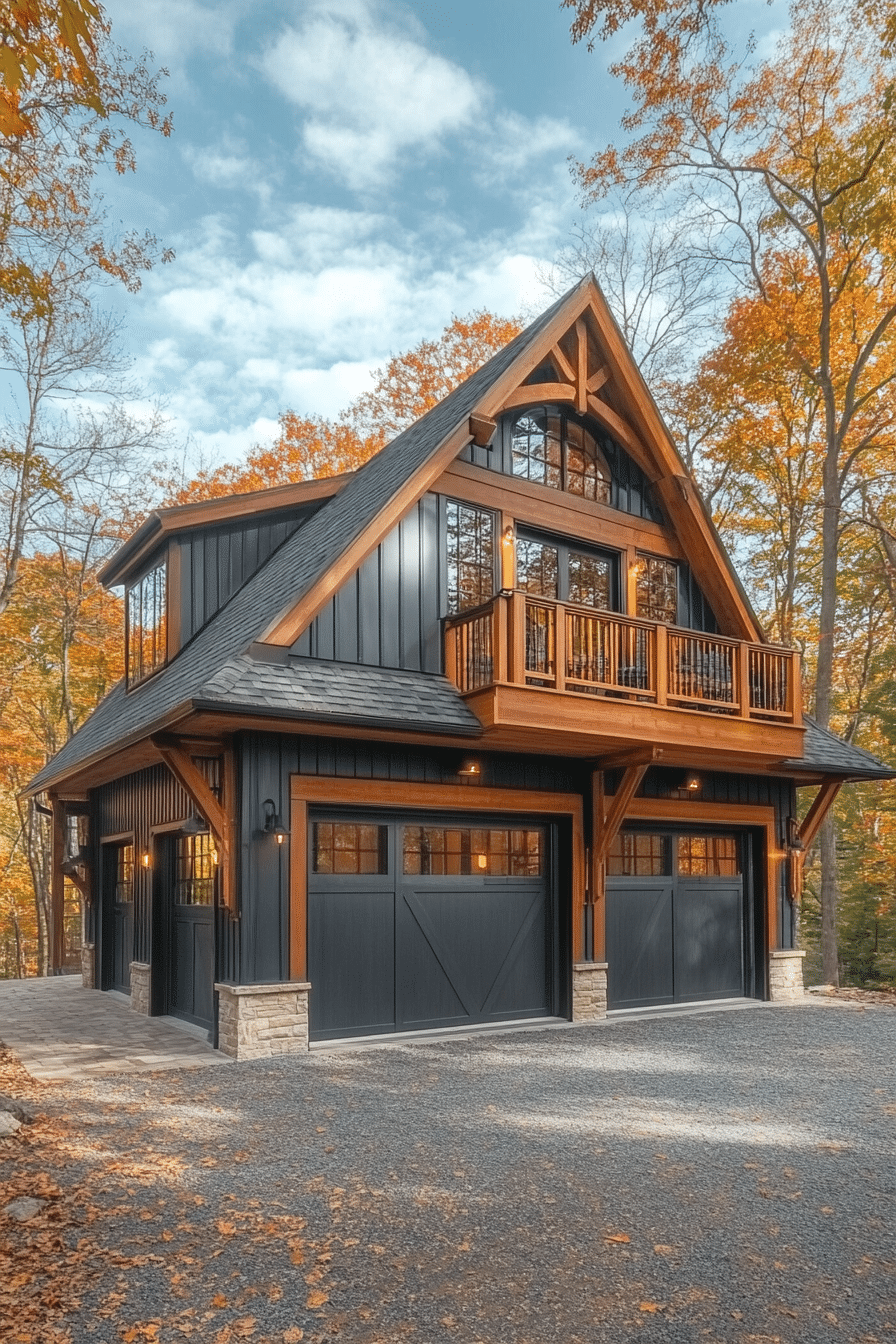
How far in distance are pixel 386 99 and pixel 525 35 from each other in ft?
6.83

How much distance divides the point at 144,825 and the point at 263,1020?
12.8ft

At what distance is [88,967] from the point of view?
14.0 meters

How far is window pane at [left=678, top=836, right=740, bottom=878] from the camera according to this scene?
12.4 meters

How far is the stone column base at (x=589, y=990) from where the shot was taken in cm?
1073

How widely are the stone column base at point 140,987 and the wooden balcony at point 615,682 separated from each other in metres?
5.02

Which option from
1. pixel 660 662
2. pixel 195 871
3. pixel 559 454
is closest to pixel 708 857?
pixel 660 662

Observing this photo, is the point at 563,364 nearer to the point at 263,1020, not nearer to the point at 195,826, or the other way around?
the point at 195,826

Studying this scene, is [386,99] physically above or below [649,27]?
above

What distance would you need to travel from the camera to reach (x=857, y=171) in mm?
15680

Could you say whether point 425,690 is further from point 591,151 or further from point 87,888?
point 591,151

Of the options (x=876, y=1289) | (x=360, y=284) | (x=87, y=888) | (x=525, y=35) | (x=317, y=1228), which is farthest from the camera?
(x=360, y=284)

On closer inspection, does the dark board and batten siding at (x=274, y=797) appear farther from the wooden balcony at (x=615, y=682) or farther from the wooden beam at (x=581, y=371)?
the wooden beam at (x=581, y=371)

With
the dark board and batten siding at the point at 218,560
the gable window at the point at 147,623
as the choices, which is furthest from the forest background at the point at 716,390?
the dark board and batten siding at the point at 218,560

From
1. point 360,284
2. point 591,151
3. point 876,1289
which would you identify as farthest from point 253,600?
point 360,284
